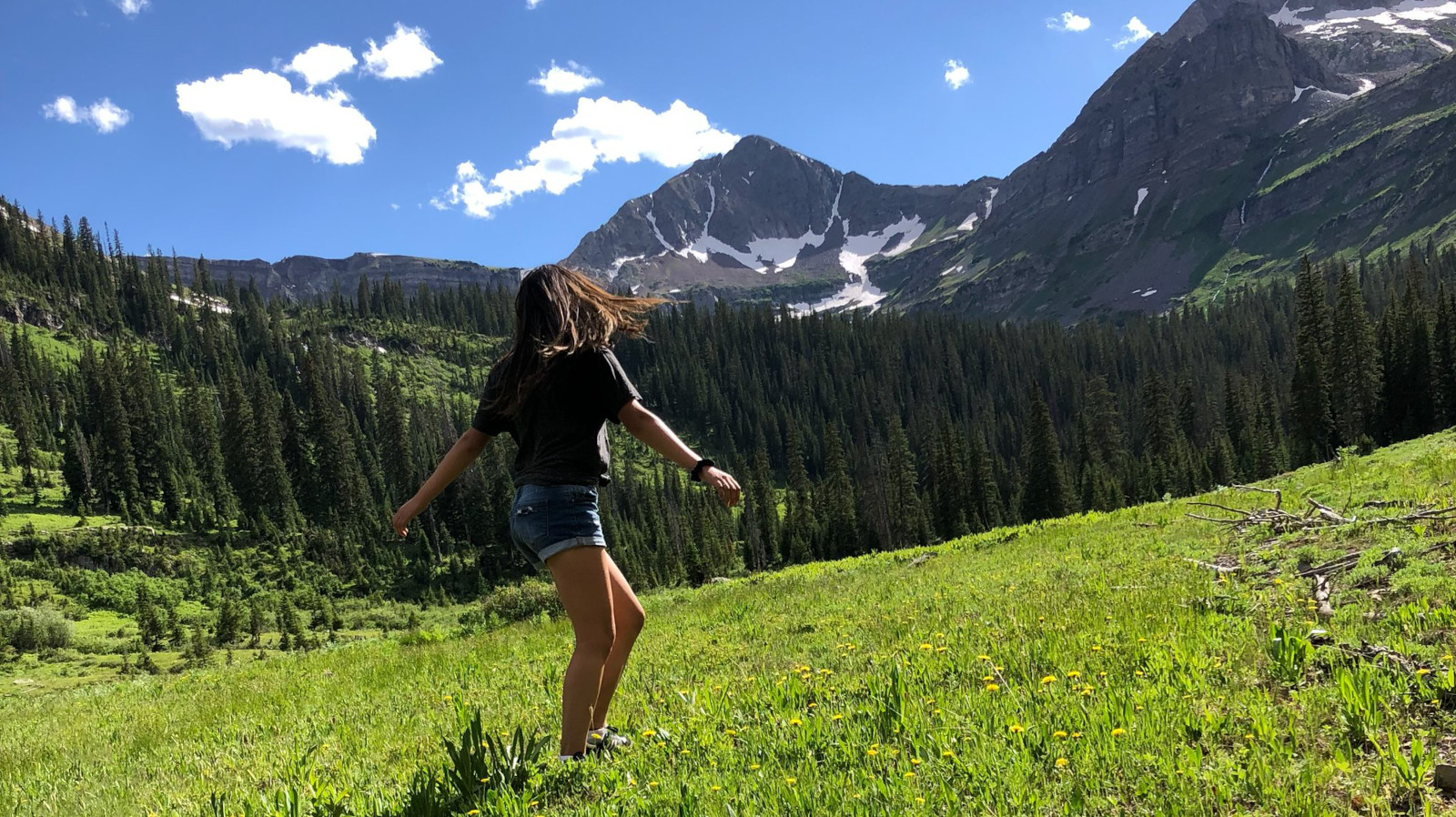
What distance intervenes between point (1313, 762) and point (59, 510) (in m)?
128

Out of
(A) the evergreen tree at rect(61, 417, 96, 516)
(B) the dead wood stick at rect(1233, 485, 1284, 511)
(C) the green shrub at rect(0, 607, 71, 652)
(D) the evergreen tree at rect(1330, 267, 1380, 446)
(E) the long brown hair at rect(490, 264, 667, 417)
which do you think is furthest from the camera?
(A) the evergreen tree at rect(61, 417, 96, 516)

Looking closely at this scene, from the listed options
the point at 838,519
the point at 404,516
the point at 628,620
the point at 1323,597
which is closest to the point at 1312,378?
the point at 838,519

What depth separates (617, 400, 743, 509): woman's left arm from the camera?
452 centimetres

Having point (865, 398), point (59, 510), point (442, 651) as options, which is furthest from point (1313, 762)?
point (865, 398)

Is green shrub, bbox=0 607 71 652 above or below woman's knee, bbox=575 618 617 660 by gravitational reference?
below

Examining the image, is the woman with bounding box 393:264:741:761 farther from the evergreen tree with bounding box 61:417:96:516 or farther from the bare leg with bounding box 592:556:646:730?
the evergreen tree with bounding box 61:417:96:516

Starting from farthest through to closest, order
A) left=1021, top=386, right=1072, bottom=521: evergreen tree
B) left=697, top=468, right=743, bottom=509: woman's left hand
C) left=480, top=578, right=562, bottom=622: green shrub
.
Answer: left=1021, top=386, right=1072, bottom=521: evergreen tree, left=480, top=578, right=562, bottom=622: green shrub, left=697, top=468, right=743, bottom=509: woman's left hand

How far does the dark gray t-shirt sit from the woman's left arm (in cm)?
10

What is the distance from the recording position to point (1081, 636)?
19.3ft

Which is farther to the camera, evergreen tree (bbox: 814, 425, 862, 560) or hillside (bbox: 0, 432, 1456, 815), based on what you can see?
evergreen tree (bbox: 814, 425, 862, 560)

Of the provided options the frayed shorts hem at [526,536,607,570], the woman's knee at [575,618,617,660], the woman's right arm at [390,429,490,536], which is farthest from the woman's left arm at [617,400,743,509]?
the woman's knee at [575,618,617,660]

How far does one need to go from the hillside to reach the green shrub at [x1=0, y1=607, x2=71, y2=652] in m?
57.7

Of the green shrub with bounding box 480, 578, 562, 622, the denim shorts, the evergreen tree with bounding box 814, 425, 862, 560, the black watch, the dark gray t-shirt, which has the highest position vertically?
the dark gray t-shirt

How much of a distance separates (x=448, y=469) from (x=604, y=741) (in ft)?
7.14
